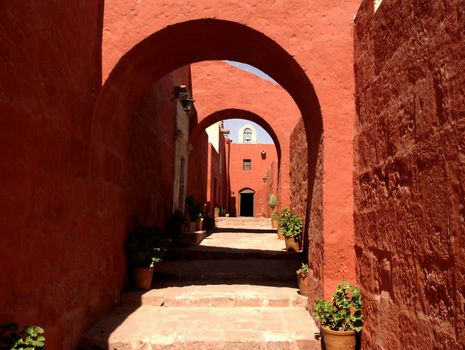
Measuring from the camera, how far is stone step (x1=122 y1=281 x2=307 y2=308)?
4.77m

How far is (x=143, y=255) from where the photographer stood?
532cm

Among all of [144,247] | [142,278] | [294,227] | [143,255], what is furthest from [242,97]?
[142,278]

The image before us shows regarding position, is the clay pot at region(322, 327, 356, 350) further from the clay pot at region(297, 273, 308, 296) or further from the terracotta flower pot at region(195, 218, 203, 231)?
the terracotta flower pot at region(195, 218, 203, 231)

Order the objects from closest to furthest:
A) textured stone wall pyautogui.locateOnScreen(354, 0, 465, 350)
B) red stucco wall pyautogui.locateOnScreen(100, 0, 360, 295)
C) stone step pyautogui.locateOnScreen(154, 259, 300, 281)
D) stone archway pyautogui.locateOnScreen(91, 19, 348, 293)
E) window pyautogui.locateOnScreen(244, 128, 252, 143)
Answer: textured stone wall pyautogui.locateOnScreen(354, 0, 465, 350)
red stucco wall pyautogui.locateOnScreen(100, 0, 360, 295)
stone archway pyautogui.locateOnScreen(91, 19, 348, 293)
stone step pyautogui.locateOnScreen(154, 259, 300, 281)
window pyautogui.locateOnScreen(244, 128, 252, 143)

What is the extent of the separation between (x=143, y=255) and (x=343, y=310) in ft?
9.04

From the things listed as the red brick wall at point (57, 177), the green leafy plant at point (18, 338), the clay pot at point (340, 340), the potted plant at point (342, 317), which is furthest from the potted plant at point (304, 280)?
the green leafy plant at point (18, 338)

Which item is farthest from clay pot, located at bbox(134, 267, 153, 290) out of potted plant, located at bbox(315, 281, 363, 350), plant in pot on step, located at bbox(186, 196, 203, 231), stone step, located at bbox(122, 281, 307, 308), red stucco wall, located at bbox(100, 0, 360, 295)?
plant in pot on step, located at bbox(186, 196, 203, 231)

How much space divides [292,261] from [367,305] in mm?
3440

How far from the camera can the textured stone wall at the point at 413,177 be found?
82.7 inches

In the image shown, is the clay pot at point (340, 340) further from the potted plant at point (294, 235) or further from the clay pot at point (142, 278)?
the potted plant at point (294, 235)

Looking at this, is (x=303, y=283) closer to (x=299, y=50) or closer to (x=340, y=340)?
(x=340, y=340)

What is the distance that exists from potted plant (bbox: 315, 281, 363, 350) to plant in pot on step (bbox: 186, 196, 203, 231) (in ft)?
23.6

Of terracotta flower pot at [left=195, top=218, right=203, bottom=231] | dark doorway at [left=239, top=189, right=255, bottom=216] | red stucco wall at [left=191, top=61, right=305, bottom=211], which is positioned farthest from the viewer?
dark doorway at [left=239, top=189, right=255, bottom=216]

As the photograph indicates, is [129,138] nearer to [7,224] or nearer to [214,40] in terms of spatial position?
[214,40]
